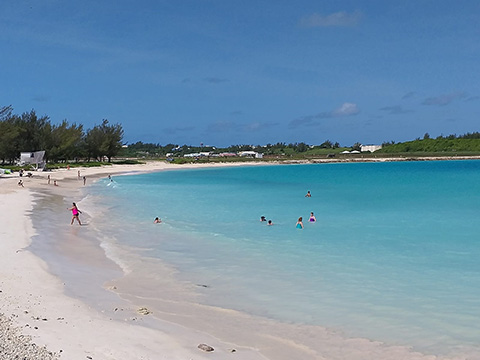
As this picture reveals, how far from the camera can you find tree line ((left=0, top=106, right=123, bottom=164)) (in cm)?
6762

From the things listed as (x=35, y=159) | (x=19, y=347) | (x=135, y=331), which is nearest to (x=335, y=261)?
(x=135, y=331)

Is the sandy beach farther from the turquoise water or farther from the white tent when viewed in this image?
the white tent

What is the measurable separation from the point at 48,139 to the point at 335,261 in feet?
233

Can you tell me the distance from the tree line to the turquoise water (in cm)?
4242

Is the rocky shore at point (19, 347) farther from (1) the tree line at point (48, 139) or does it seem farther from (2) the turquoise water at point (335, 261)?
(1) the tree line at point (48, 139)

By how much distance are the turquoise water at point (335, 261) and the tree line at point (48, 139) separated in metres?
42.4

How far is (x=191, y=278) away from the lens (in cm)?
1290

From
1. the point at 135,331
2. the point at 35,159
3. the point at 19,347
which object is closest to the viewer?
the point at 19,347

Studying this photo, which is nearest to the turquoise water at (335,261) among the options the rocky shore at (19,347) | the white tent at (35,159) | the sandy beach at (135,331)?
the sandy beach at (135,331)

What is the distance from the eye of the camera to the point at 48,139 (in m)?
76.5

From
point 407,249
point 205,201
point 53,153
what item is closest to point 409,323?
point 407,249

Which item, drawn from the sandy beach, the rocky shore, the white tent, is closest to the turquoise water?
the sandy beach

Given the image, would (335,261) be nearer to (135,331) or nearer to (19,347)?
(135,331)

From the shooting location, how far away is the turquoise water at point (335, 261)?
9.88m
